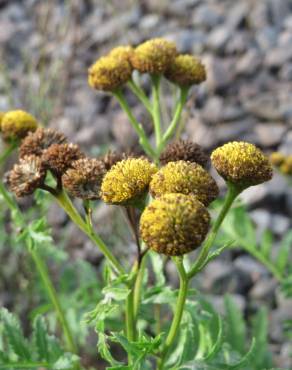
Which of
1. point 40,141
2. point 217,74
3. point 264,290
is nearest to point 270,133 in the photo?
point 217,74

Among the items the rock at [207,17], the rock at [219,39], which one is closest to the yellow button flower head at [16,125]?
the rock at [219,39]

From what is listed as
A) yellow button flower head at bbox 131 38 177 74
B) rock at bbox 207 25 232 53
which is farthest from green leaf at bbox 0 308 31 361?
rock at bbox 207 25 232 53

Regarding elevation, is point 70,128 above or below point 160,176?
above

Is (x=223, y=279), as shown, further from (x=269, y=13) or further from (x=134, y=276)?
(x=269, y=13)

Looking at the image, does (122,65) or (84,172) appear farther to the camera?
(122,65)

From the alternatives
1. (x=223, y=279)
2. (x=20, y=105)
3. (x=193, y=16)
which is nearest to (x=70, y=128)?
(x=20, y=105)

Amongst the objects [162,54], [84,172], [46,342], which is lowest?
[46,342]

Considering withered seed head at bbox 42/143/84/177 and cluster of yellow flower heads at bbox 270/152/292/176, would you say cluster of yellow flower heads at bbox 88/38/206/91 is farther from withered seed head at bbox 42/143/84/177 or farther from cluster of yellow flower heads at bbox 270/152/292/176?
cluster of yellow flower heads at bbox 270/152/292/176
